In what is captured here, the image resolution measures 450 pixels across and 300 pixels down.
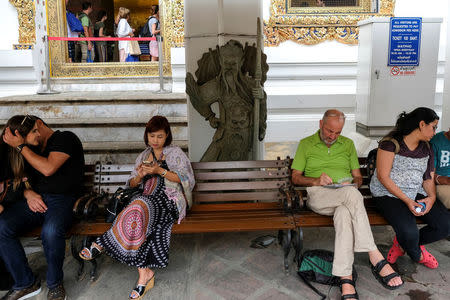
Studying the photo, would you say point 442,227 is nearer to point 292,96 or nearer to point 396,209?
point 396,209

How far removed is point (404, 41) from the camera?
595 cm

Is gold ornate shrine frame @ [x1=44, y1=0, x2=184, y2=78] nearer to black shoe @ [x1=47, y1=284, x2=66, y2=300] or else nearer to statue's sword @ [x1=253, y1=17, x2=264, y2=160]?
statue's sword @ [x1=253, y1=17, x2=264, y2=160]

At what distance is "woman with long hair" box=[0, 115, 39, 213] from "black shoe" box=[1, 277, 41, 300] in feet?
1.77

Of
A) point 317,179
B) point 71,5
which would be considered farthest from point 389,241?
point 71,5

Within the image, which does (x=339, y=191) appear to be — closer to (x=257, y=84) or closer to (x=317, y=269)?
(x=317, y=269)

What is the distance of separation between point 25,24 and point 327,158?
642 centimetres

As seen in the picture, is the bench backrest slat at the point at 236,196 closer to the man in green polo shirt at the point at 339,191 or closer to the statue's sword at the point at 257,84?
the man in green polo shirt at the point at 339,191

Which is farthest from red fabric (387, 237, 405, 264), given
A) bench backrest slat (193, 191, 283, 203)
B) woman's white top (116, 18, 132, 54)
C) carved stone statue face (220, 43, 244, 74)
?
woman's white top (116, 18, 132, 54)

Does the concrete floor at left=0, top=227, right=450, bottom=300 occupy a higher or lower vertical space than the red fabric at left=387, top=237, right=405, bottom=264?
lower

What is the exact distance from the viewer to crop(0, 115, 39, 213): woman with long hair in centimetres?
276

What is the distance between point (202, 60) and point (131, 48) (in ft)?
21.0

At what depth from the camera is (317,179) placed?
3.09m

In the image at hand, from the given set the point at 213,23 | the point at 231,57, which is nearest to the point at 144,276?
the point at 231,57

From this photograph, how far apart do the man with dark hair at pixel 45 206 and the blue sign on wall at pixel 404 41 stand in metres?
4.81
